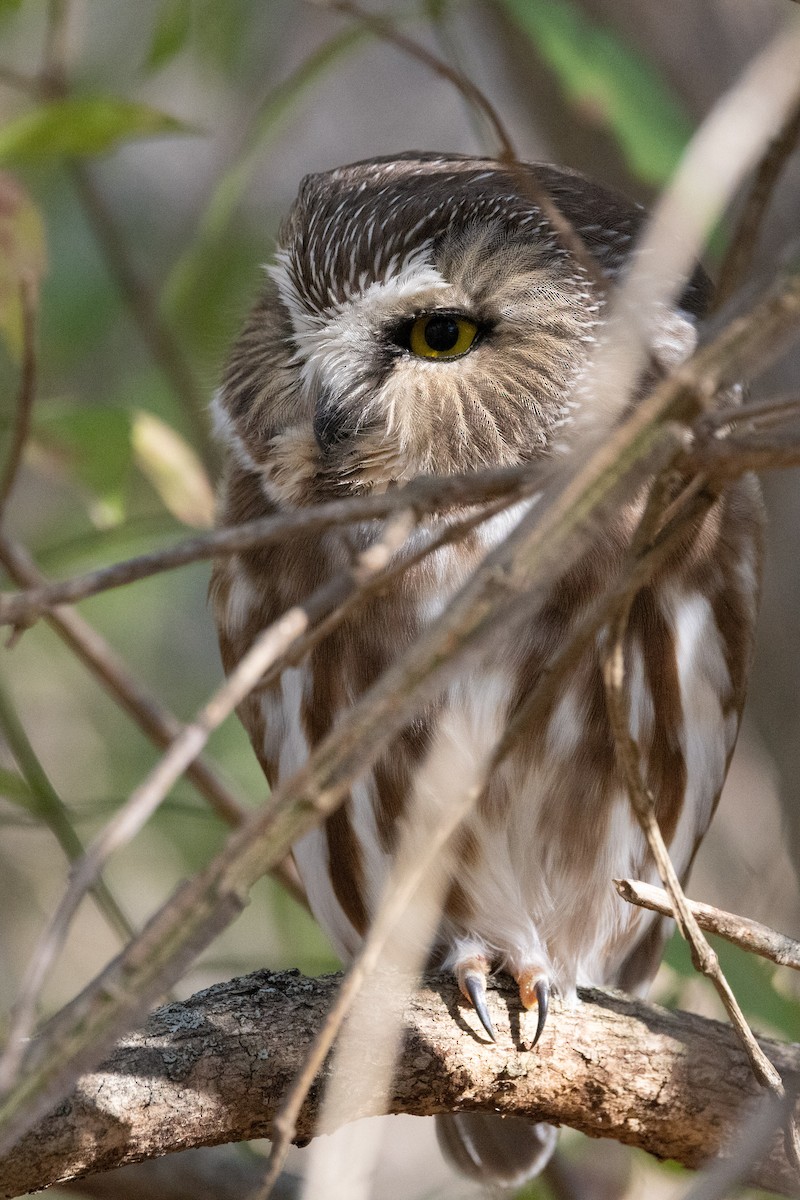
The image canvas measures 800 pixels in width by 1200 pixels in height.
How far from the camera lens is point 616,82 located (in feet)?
8.39

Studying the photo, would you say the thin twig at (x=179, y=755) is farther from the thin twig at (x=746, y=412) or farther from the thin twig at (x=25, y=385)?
the thin twig at (x=25, y=385)

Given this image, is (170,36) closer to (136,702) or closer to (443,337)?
(443,337)

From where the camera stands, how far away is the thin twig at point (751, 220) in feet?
8.76

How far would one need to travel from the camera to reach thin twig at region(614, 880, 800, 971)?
158 centimetres

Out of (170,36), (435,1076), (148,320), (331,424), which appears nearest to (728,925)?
(435,1076)

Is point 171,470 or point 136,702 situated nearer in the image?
point 171,470

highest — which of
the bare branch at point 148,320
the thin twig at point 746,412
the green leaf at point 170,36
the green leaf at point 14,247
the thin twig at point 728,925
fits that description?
the bare branch at point 148,320

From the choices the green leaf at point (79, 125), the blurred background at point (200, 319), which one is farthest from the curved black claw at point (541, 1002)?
the green leaf at point (79, 125)

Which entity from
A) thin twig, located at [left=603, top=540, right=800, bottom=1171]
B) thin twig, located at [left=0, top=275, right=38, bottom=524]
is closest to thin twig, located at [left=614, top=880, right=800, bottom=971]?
thin twig, located at [left=603, top=540, right=800, bottom=1171]

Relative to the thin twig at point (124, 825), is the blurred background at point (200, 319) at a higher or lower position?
higher

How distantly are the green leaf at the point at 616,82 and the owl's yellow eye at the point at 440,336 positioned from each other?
438mm

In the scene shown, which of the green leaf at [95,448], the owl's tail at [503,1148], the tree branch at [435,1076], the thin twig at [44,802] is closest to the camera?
the tree branch at [435,1076]

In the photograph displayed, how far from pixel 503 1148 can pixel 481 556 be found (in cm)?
141

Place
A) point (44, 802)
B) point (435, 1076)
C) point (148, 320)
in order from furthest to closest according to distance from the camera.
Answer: point (148, 320) → point (44, 802) → point (435, 1076)
